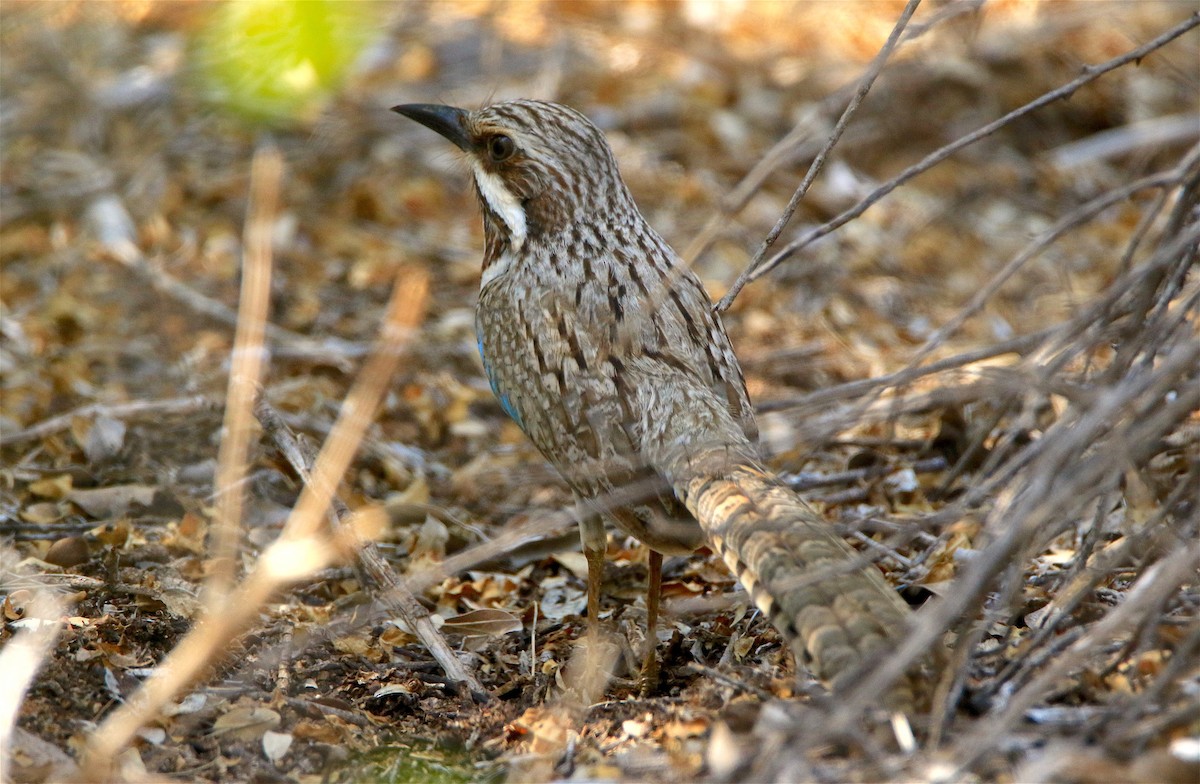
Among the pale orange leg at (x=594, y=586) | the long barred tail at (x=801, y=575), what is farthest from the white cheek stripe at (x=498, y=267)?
the long barred tail at (x=801, y=575)

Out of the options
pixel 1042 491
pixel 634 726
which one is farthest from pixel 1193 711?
pixel 634 726

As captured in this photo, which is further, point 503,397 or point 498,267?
point 498,267

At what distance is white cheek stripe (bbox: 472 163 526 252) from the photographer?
5.37 meters

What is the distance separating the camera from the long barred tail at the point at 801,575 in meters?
3.33

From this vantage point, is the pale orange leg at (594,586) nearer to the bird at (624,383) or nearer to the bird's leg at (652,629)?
the bird at (624,383)

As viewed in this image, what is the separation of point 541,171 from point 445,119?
62cm

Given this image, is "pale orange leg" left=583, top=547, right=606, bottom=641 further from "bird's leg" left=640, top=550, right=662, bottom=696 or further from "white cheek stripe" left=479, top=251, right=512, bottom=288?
"white cheek stripe" left=479, top=251, right=512, bottom=288

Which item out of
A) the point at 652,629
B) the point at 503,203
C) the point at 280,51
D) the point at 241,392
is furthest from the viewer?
the point at 280,51

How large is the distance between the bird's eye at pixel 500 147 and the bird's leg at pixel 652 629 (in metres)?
1.80

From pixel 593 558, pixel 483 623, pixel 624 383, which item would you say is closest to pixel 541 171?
pixel 624 383

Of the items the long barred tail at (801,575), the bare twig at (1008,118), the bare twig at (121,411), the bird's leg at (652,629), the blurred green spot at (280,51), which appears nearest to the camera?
the long barred tail at (801,575)

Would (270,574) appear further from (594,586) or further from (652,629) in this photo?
(652,629)

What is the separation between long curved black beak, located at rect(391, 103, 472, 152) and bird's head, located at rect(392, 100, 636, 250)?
0.10 meters

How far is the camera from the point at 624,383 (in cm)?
470
